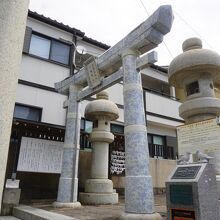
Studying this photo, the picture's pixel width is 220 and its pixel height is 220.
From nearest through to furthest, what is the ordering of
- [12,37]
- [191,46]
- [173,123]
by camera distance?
[12,37] < [191,46] < [173,123]

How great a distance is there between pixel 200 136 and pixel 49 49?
11259 millimetres

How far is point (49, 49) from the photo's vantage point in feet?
48.4

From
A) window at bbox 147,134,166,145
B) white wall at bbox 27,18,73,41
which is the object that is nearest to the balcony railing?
window at bbox 147,134,166,145

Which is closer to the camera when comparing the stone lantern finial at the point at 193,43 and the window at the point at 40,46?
the stone lantern finial at the point at 193,43

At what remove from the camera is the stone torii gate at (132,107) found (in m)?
6.14

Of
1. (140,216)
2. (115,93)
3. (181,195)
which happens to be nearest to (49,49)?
(115,93)

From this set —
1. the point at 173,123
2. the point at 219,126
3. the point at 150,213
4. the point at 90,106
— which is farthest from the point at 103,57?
the point at 173,123

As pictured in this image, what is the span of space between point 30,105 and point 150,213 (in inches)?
A: 366

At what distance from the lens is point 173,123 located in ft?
65.9

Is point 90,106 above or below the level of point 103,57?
below

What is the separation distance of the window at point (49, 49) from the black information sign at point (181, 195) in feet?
39.2

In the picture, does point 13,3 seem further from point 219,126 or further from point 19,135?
point 19,135

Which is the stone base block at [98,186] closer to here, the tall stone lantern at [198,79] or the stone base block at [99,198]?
the stone base block at [99,198]

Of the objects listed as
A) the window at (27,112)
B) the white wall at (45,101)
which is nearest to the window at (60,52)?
the white wall at (45,101)
